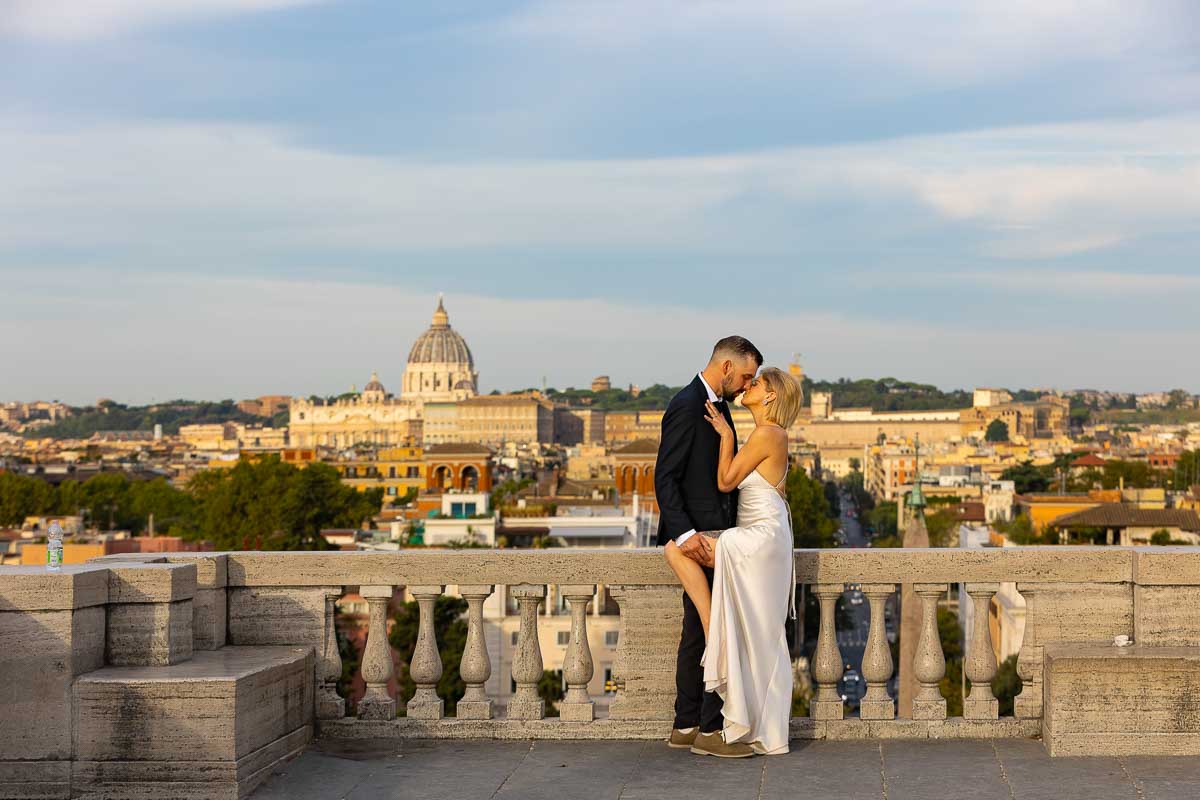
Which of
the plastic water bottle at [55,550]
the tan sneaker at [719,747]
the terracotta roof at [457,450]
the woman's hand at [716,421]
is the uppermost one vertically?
the woman's hand at [716,421]

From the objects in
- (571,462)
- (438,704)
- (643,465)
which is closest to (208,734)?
(438,704)

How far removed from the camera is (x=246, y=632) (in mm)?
9180

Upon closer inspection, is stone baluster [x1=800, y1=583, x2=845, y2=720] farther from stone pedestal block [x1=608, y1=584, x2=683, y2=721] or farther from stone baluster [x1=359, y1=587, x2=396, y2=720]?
stone baluster [x1=359, y1=587, x2=396, y2=720]

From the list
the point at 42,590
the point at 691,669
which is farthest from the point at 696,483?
the point at 42,590

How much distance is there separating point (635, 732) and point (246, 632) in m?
1.95

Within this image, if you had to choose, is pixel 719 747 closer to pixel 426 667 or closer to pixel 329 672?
pixel 426 667

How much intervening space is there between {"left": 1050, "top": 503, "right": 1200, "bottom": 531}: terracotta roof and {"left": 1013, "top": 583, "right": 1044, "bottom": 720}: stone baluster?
6483cm

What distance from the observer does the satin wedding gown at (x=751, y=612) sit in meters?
8.21

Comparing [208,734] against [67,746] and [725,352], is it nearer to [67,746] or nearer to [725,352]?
[67,746]

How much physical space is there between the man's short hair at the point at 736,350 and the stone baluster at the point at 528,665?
58.6 inches

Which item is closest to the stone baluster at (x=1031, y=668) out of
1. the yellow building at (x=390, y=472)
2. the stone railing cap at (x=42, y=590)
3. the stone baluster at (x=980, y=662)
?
the stone baluster at (x=980, y=662)

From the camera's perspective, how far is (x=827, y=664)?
8.82 m

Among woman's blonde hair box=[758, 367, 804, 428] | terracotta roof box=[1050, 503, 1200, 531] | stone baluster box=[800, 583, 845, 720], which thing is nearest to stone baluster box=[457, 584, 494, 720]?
A: stone baluster box=[800, 583, 845, 720]

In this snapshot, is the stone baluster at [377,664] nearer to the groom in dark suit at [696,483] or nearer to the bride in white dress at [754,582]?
the groom in dark suit at [696,483]
